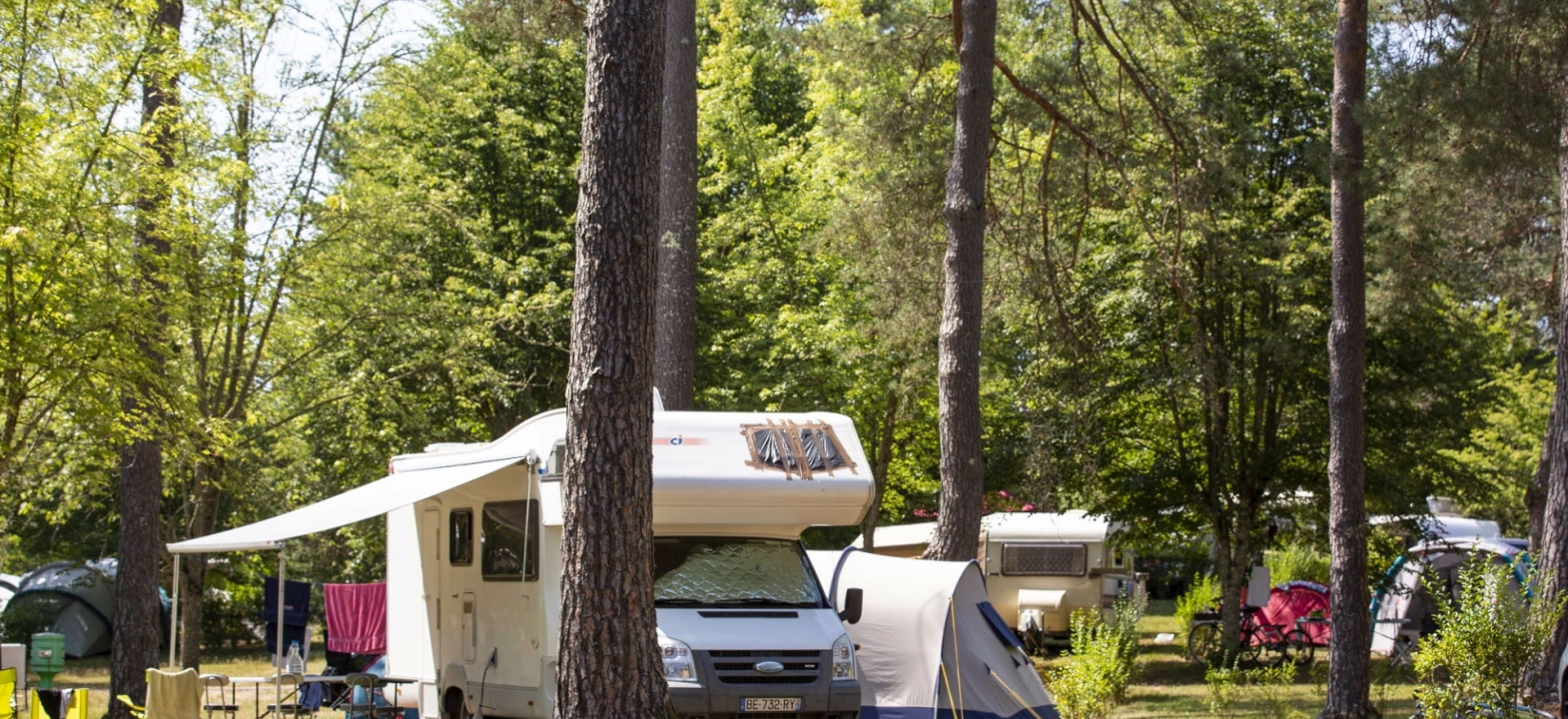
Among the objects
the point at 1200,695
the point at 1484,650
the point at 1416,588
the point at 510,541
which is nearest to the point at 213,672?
the point at 510,541

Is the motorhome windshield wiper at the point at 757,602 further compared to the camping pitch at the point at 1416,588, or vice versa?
the camping pitch at the point at 1416,588

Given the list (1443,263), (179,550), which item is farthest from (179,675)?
(1443,263)

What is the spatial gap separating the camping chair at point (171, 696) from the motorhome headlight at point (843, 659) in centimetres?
477

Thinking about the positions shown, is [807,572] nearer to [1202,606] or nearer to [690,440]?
[690,440]

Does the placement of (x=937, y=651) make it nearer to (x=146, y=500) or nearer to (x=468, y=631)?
(x=468, y=631)

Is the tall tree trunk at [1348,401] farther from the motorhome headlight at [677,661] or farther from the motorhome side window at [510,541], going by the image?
the motorhome side window at [510,541]

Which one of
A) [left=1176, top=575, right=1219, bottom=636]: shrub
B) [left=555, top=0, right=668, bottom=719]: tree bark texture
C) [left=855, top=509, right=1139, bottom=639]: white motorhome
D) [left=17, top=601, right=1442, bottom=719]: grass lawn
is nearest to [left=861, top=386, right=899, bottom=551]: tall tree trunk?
[left=855, top=509, right=1139, bottom=639]: white motorhome

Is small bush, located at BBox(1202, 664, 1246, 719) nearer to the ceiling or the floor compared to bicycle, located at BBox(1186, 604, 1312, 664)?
nearer to the ceiling

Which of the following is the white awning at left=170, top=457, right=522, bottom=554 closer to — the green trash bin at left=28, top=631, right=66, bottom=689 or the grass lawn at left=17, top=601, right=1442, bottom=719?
the grass lawn at left=17, top=601, right=1442, bottom=719

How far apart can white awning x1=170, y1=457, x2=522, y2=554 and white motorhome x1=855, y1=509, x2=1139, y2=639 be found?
12.1 m

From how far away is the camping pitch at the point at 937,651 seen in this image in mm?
9703

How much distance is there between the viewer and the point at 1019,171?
1495 centimetres

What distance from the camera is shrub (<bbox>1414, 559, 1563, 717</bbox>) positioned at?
8.67 meters

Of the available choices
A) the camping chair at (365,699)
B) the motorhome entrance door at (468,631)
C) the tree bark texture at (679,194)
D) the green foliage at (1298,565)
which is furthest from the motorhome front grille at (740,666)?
the green foliage at (1298,565)
